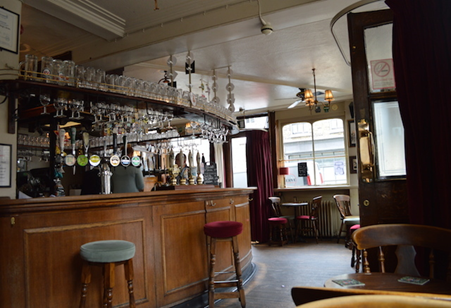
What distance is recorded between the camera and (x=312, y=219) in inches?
323

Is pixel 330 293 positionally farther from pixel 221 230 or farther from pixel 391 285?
pixel 221 230

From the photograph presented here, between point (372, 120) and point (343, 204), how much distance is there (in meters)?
5.38

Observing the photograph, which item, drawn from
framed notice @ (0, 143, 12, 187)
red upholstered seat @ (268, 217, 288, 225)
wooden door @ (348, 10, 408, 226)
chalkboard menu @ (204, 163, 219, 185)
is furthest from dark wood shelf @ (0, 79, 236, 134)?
red upholstered seat @ (268, 217, 288, 225)

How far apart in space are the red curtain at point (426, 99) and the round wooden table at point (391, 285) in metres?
0.77

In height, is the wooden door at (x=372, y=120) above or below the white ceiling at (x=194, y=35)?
below

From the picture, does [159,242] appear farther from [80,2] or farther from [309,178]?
[309,178]

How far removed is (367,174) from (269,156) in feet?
20.9

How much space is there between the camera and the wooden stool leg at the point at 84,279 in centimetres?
268

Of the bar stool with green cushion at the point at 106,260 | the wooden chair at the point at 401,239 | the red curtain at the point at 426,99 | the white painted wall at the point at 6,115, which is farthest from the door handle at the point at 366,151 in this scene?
the white painted wall at the point at 6,115

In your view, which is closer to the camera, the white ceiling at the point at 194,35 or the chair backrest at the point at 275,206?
the white ceiling at the point at 194,35

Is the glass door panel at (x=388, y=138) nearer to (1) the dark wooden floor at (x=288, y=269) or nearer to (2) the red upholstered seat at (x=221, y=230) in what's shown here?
(2) the red upholstered seat at (x=221, y=230)

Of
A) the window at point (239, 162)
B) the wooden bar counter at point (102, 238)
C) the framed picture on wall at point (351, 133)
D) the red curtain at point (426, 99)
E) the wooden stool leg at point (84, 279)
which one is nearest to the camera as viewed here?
the red curtain at point (426, 99)

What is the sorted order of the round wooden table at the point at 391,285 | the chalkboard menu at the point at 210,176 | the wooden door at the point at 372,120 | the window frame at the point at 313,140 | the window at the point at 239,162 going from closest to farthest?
the round wooden table at the point at 391,285 → the wooden door at the point at 372,120 → the chalkboard menu at the point at 210,176 → the window frame at the point at 313,140 → the window at the point at 239,162

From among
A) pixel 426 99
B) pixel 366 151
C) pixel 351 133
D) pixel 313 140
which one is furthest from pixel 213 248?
pixel 313 140
